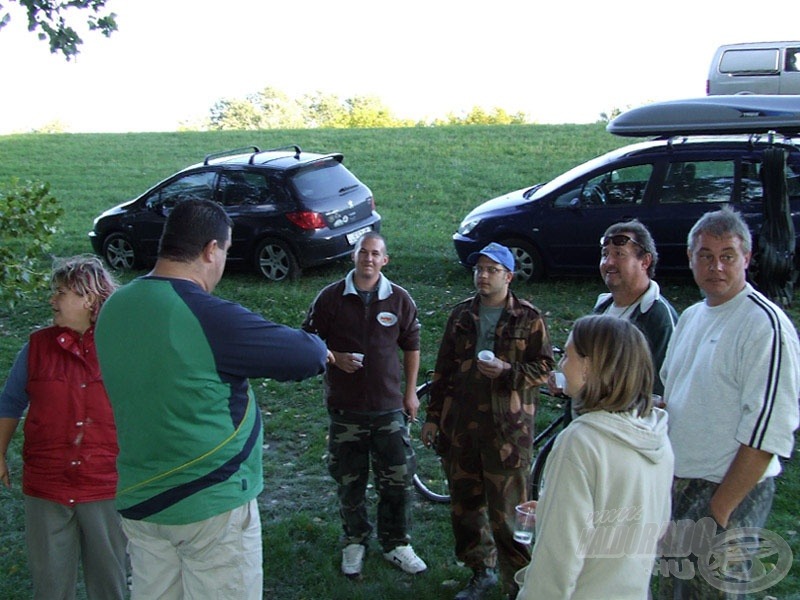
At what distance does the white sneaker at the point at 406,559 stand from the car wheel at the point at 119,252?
28.1 ft

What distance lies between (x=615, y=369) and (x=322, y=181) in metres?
9.57

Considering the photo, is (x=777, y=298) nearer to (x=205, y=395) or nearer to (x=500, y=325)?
(x=500, y=325)

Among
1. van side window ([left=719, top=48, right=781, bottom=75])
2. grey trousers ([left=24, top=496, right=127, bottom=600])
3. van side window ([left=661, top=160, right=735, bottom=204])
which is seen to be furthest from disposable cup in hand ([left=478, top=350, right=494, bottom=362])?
van side window ([left=719, top=48, right=781, bottom=75])

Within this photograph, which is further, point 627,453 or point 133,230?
point 133,230

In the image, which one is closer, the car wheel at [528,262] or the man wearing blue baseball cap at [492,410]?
the man wearing blue baseball cap at [492,410]

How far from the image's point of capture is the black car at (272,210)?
37.5 feet

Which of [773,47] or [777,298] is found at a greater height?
[773,47]

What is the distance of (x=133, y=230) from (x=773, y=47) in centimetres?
1085

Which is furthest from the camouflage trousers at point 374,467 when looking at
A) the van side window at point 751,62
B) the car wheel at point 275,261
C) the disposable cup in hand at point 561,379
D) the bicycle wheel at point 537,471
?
the van side window at point 751,62

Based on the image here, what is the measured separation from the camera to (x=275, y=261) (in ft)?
38.1

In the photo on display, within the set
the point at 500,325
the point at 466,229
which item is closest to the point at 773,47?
the point at 466,229

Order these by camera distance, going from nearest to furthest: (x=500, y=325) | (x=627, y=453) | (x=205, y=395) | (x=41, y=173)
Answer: (x=627, y=453)
(x=205, y=395)
(x=500, y=325)
(x=41, y=173)

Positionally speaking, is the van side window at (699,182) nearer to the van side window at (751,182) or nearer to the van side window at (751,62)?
the van side window at (751,182)

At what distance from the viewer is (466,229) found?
446 inches
